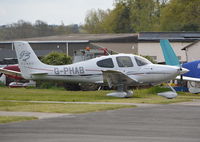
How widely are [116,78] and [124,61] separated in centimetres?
98

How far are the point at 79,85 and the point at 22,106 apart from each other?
1307 centimetres

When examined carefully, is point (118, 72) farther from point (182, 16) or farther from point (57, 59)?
point (182, 16)

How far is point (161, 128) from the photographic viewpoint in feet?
51.4

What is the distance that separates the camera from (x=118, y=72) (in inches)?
1177

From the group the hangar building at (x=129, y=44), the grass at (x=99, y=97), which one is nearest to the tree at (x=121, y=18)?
the hangar building at (x=129, y=44)

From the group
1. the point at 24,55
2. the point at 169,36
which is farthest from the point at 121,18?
the point at 24,55

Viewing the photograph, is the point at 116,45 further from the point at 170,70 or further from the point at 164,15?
the point at 170,70

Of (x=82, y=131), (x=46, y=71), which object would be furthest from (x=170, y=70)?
(x=82, y=131)

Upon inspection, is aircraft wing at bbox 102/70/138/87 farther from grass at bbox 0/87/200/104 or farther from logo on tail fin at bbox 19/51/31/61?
logo on tail fin at bbox 19/51/31/61

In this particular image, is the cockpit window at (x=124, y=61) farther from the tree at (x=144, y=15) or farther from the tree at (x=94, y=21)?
the tree at (x=94, y=21)

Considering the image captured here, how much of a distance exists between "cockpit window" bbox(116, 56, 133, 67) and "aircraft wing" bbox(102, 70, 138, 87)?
0.74 m

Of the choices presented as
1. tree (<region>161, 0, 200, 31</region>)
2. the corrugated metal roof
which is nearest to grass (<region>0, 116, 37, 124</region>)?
the corrugated metal roof

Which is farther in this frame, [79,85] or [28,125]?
[79,85]

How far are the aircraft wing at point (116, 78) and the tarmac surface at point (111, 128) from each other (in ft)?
31.9
